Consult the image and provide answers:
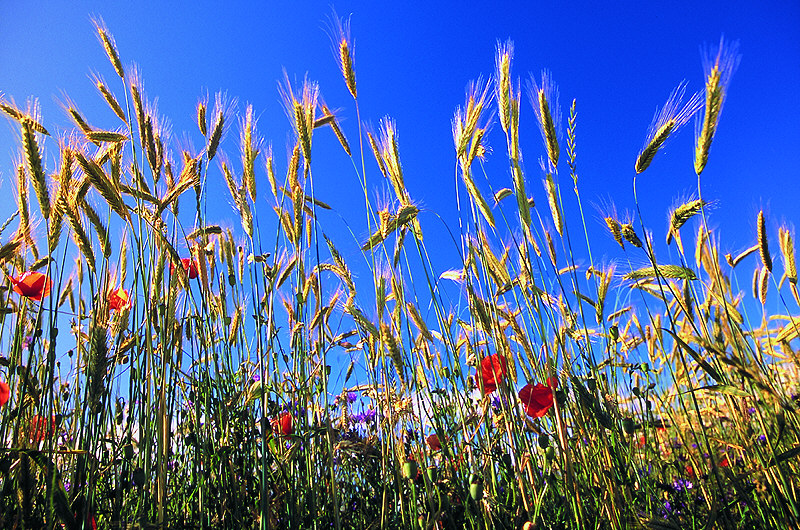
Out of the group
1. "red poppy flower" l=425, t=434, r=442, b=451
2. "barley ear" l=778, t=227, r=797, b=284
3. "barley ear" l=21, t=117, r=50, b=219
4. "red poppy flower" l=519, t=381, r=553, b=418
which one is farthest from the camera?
"barley ear" l=778, t=227, r=797, b=284

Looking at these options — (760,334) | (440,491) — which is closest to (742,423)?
(760,334)

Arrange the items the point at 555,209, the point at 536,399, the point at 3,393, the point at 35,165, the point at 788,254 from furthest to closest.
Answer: the point at 788,254, the point at 555,209, the point at 536,399, the point at 35,165, the point at 3,393

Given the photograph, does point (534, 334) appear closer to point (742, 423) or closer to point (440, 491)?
point (440, 491)

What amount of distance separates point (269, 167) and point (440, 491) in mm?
1308

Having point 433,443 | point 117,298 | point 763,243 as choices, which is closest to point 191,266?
point 117,298

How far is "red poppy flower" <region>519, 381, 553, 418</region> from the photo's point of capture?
137 centimetres

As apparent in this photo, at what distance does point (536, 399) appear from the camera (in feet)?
4.58

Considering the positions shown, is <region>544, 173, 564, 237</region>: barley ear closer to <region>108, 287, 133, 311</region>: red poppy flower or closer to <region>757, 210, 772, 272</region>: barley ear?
<region>757, 210, 772, 272</region>: barley ear

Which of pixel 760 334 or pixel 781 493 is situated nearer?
pixel 781 493

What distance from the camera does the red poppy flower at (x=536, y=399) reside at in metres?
1.37

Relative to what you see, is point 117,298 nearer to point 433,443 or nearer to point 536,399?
point 433,443

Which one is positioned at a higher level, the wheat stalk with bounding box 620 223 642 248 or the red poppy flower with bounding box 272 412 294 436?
the wheat stalk with bounding box 620 223 642 248

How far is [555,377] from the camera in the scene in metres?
1.36

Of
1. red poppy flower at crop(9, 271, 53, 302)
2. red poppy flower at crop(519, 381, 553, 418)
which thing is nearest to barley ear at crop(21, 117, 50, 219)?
red poppy flower at crop(9, 271, 53, 302)
